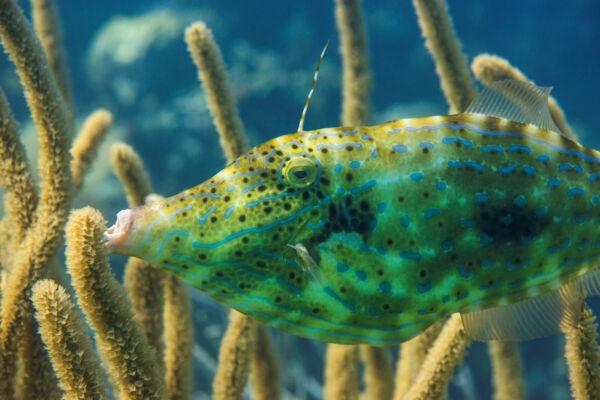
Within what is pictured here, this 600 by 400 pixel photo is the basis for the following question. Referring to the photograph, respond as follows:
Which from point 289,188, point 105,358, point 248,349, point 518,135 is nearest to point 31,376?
point 105,358

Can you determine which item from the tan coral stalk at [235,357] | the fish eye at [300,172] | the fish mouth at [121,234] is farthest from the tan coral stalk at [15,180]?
the fish eye at [300,172]

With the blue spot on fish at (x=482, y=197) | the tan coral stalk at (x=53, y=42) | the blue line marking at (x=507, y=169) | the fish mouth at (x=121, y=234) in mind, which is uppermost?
the tan coral stalk at (x=53, y=42)

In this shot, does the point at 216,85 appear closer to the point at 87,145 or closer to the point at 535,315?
the point at 87,145

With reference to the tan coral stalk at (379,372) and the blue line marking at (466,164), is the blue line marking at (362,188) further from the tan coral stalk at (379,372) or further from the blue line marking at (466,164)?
the tan coral stalk at (379,372)

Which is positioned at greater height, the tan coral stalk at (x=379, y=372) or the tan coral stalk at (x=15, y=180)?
the tan coral stalk at (x=15, y=180)

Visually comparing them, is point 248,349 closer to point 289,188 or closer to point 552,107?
point 289,188

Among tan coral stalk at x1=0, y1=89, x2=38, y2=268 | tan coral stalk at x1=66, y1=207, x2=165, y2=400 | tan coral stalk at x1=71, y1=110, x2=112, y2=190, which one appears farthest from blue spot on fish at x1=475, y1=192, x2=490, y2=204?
tan coral stalk at x1=71, y1=110, x2=112, y2=190

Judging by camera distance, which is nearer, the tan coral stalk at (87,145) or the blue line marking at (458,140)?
the blue line marking at (458,140)
